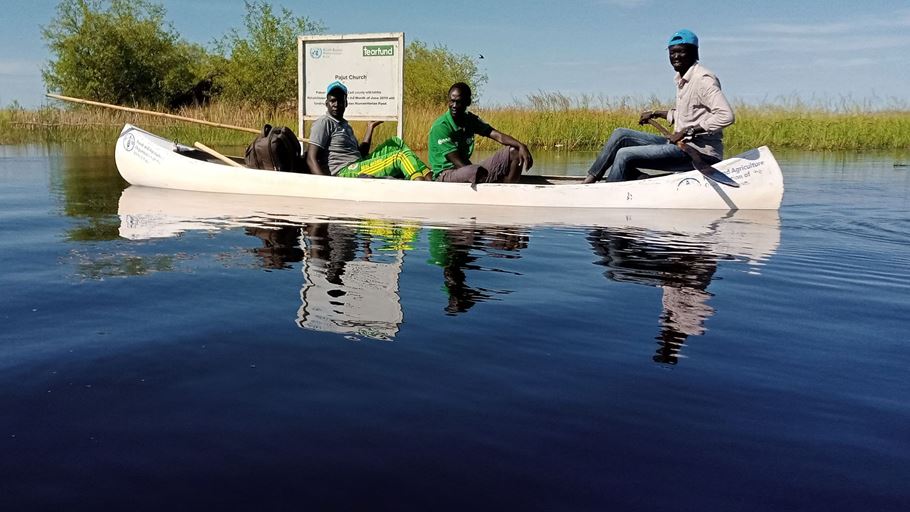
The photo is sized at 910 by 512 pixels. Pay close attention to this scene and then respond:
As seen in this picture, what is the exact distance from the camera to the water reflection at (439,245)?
13.5 ft

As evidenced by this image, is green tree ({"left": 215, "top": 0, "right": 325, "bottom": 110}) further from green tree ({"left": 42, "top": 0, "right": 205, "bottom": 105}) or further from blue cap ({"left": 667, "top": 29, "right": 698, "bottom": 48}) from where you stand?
blue cap ({"left": 667, "top": 29, "right": 698, "bottom": 48})

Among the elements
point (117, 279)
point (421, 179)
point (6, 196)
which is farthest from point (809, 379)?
point (6, 196)

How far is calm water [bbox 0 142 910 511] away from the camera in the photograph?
2121mm

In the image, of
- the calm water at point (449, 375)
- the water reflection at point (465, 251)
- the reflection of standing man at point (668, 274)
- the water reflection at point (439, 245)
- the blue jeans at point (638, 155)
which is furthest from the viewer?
the blue jeans at point (638, 155)

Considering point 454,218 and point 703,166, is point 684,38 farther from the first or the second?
point 454,218

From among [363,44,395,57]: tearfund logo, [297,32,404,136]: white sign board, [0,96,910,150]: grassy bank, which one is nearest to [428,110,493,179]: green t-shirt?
[297,32,404,136]: white sign board

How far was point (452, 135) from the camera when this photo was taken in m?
8.74

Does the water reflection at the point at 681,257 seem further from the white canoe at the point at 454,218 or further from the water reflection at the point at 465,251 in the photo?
the water reflection at the point at 465,251

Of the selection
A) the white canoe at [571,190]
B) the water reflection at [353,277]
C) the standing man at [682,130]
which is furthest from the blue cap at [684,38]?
the water reflection at [353,277]

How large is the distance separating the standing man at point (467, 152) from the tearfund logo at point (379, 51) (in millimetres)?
3280

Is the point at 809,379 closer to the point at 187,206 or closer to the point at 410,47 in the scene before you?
the point at 187,206

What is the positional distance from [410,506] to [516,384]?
102 centimetres

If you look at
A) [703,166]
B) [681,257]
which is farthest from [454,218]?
[681,257]

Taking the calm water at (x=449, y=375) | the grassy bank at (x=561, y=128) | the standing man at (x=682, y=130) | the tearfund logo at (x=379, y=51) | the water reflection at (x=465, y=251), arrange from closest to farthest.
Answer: the calm water at (x=449, y=375), the water reflection at (x=465, y=251), the standing man at (x=682, y=130), the tearfund logo at (x=379, y=51), the grassy bank at (x=561, y=128)
